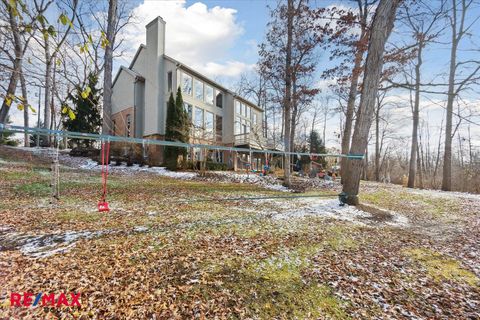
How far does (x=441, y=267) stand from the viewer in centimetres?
358

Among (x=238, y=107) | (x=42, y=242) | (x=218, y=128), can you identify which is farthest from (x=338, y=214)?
(x=238, y=107)

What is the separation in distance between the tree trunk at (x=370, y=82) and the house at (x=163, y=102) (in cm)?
1108

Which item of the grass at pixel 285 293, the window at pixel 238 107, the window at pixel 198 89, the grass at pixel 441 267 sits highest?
the window at pixel 198 89

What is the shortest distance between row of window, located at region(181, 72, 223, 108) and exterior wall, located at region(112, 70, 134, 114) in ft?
15.9

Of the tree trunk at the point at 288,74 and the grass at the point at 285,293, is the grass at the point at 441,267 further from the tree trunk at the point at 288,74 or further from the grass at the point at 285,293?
the tree trunk at the point at 288,74

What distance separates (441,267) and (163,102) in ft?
58.8

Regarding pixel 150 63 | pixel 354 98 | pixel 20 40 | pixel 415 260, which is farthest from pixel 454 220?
pixel 150 63

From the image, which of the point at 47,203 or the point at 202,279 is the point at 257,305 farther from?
the point at 47,203

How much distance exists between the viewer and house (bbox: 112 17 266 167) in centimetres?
1714

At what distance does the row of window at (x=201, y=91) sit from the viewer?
705 inches

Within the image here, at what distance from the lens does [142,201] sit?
655 centimetres

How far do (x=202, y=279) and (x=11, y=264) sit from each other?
2.50 m

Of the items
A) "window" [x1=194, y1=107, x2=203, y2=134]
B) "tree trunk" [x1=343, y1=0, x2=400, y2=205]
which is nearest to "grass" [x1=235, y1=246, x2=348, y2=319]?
"tree trunk" [x1=343, y1=0, x2=400, y2=205]

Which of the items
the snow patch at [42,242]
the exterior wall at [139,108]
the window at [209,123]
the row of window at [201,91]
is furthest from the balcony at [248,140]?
the snow patch at [42,242]
